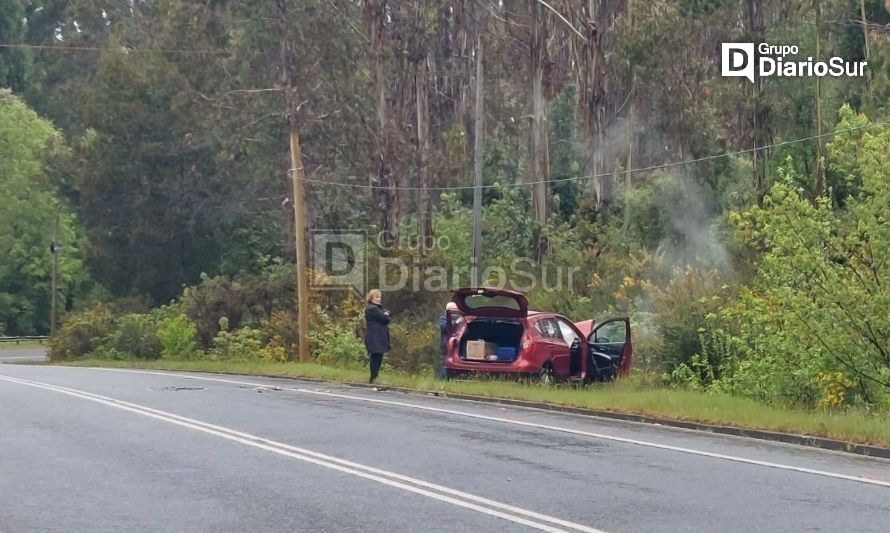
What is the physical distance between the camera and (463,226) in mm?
44844

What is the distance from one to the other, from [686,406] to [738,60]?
27368 mm

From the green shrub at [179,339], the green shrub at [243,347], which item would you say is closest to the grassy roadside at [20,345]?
the green shrub at [179,339]

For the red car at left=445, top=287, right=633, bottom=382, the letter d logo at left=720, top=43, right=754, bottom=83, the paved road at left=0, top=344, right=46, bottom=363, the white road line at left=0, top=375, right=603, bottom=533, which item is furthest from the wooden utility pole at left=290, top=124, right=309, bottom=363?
the paved road at left=0, top=344, right=46, bottom=363

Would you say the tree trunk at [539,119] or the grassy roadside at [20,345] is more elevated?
the tree trunk at [539,119]

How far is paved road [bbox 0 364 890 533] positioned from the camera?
33.6 feet

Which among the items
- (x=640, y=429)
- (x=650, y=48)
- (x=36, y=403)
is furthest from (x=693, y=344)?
(x=650, y=48)

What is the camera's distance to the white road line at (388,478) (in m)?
10.1

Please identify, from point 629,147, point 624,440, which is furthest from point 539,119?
point 624,440

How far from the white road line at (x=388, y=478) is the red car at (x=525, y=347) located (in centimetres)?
638

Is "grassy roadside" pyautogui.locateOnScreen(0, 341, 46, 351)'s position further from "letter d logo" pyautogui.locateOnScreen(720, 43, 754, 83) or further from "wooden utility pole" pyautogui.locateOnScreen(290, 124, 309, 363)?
"letter d logo" pyautogui.locateOnScreen(720, 43, 754, 83)

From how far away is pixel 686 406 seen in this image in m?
18.5

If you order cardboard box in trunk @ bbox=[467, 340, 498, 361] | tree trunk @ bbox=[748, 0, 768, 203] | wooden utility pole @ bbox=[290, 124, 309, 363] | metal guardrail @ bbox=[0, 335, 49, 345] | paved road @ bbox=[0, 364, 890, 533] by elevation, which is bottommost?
paved road @ bbox=[0, 364, 890, 533]

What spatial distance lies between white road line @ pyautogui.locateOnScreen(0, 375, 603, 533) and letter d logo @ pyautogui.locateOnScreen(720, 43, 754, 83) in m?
28.5

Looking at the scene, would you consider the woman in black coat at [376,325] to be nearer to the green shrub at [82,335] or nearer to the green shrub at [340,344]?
the green shrub at [340,344]
